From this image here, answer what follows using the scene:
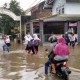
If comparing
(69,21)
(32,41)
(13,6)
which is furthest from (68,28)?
(13,6)

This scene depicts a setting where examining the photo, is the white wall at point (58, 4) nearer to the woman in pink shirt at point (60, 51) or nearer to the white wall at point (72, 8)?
the white wall at point (72, 8)

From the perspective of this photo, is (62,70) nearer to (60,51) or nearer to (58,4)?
(60,51)

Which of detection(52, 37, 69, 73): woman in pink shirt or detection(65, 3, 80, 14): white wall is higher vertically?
detection(65, 3, 80, 14): white wall

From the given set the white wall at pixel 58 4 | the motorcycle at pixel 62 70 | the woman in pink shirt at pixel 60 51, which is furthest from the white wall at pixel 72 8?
the woman in pink shirt at pixel 60 51

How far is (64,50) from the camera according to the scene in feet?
38.0

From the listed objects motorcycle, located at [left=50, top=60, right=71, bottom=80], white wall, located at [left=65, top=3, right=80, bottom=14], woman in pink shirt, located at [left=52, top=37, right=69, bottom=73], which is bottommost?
motorcycle, located at [left=50, top=60, right=71, bottom=80]

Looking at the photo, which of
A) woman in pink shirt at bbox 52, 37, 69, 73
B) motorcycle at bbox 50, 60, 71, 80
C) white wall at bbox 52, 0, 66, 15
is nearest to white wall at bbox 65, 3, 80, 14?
white wall at bbox 52, 0, 66, 15

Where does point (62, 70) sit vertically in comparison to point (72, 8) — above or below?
below

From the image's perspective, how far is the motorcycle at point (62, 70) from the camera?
1105cm

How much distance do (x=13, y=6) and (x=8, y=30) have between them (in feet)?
14.8

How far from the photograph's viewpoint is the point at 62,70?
36.3 ft

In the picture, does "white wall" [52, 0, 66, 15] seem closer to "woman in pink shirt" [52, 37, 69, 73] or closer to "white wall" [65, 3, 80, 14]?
"white wall" [65, 3, 80, 14]

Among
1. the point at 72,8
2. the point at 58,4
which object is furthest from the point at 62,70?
the point at 58,4

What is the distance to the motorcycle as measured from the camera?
36.2 feet
